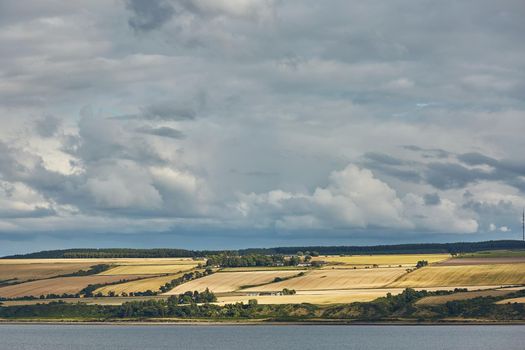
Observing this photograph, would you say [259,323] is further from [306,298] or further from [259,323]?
[306,298]

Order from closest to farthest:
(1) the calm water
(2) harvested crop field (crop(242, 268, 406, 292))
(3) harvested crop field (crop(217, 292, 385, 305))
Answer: (1) the calm water
(3) harvested crop field (crop(217, 292, 385, 305))
(2) harvested crop field (crop(242, 268, 406, 292))

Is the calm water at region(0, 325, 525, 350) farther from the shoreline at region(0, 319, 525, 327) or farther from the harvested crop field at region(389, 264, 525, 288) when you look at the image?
the harvested crop field at region(389, 264, 525, 288)

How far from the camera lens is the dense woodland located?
153m

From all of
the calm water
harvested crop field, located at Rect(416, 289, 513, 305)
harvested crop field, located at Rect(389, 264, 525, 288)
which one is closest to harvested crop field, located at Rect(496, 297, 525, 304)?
harvested crop field, located at Rect(416, 289, 513, 305)

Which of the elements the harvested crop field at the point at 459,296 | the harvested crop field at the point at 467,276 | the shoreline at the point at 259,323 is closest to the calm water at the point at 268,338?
the shoreline at the point at 259,323

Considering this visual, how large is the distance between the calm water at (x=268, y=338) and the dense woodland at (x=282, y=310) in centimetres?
230

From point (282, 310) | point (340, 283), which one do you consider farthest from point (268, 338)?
point (340, 283)

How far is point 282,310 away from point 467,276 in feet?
133

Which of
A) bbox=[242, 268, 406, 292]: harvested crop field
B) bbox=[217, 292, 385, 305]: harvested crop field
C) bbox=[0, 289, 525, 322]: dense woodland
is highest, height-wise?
bbox=[242, 268, 406, 292]: harvested crop field

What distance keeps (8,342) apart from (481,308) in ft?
231

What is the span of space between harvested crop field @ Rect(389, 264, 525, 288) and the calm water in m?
27.0

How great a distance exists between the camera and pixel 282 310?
16588 cm

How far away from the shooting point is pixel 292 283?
198 meters

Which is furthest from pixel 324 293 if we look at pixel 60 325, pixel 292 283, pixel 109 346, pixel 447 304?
pixel 109 346
